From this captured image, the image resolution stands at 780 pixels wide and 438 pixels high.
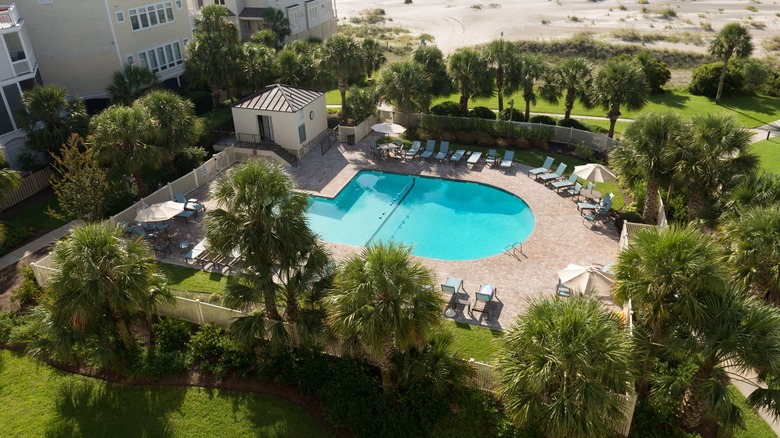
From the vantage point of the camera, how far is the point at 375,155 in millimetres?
31750

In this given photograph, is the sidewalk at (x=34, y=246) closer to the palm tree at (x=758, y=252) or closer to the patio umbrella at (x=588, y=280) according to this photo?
the patio umbrella at (x=588, y=280)

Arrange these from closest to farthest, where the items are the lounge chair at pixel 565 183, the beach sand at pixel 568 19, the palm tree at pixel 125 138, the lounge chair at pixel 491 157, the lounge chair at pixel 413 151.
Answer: the palm tree at pixel 125 138, the lounge chair at pixel 565 183, the lounge chair at pixel 491 157, the lounge chair at pixel 413 151, the beach sand at pixel 568 19

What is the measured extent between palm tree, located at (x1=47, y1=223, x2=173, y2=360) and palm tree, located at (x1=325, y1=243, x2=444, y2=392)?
608 cm

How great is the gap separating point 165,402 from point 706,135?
20.0m

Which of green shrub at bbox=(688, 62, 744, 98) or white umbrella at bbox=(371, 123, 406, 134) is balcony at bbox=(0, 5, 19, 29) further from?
green shrub at bbox=(688, 62, 744, 98)

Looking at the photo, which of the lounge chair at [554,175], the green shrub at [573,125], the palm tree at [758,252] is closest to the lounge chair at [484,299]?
the palm tree at [758,252]

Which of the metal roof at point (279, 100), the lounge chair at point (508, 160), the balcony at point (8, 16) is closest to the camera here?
the balcony at point (8, 16)

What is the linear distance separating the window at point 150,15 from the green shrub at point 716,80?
41.8 meters

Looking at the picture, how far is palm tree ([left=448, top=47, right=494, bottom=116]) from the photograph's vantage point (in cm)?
3250

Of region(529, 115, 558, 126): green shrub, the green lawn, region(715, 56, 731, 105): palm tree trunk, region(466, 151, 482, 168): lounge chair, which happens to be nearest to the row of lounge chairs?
region(466, 151, 482, 168): lounge chair

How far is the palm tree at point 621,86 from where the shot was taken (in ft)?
94.2

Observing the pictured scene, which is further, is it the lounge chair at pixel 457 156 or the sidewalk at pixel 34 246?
the lounge chair at pixel 457 156

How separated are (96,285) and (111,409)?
3769 mm

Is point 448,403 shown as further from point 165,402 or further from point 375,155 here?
point 375,155
